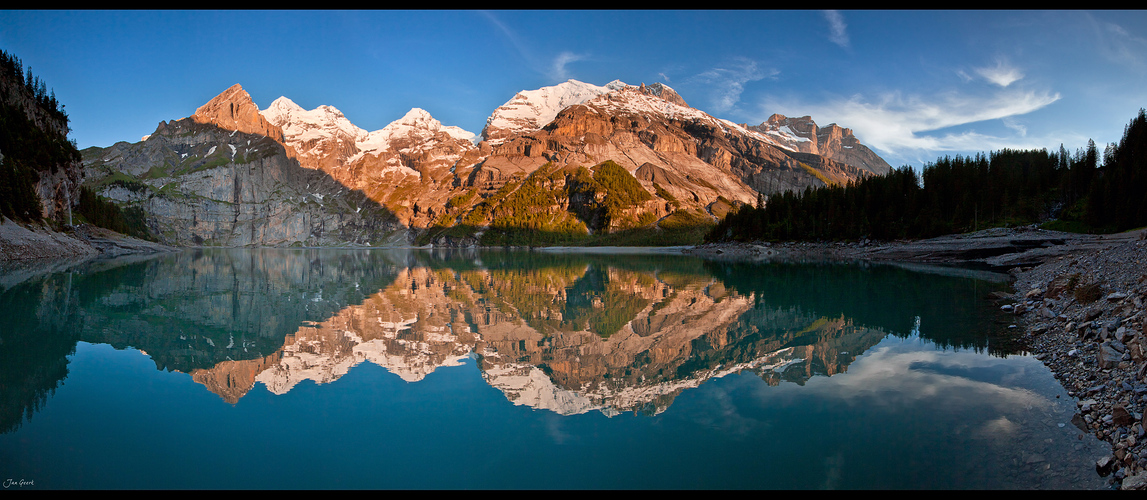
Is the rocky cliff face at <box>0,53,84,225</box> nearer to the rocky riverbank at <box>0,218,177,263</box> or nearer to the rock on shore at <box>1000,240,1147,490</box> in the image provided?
the rocky riverbank at <box>0,218,177,263</box>

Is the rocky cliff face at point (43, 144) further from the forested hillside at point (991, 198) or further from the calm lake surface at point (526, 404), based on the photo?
the forested hillside at point (991, 198)

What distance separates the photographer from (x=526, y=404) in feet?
29.9

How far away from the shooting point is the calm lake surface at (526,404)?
635 cm

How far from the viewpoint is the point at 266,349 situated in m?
13.2

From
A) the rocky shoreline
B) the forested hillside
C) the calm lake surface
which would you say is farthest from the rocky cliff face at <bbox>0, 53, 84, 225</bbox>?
the forested hillside

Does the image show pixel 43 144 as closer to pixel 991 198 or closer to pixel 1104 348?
pixel 1104 348

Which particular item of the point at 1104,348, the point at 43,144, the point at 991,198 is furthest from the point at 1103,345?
the point at 43,144

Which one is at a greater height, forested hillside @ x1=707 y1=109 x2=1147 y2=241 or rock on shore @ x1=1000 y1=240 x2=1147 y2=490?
forested hillside @ x1=707 y1=109 x2=1147 y2=241

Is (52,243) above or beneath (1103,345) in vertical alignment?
above

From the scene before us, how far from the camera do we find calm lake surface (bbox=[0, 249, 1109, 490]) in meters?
6.35

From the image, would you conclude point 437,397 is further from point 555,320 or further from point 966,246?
point 966,246

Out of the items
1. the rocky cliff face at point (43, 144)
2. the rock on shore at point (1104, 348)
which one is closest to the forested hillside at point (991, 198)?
the rock on shore at point (1104, 348)

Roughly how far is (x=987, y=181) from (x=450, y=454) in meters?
94.3
